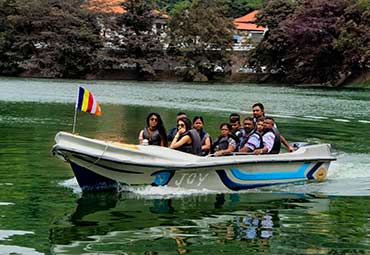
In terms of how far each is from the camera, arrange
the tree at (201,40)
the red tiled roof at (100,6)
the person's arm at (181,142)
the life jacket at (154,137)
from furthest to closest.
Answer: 1. the red tiled roof at (100,6)
2. the tree at (201,40)
3. the life jacket at (154,137)
4. the person's arm at (181,142)

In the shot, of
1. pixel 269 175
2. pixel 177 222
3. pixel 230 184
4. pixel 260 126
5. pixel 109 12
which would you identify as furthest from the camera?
pixel 109 12

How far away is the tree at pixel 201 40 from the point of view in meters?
76.4

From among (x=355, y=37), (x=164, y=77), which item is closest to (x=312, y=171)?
(x=355, y=37)

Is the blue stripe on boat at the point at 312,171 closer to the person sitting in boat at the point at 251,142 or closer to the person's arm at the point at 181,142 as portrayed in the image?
the person sitting in boat at the point at 251,142

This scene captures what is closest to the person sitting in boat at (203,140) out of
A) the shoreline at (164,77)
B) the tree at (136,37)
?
the shoreline at (164,77)

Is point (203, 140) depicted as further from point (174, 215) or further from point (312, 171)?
point (174, 215)

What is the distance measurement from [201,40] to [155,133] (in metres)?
62.5

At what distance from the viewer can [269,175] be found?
14.5 metres

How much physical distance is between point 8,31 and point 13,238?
69.7 m

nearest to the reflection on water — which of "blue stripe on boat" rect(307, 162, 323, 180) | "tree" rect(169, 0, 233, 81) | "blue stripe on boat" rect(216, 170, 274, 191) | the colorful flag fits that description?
"blue stripe on boat" rect(216, 170, 274, 191)

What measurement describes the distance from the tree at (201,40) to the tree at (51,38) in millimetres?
7939

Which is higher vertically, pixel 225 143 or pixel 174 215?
pixel 225 143

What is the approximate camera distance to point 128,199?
42.6 ft

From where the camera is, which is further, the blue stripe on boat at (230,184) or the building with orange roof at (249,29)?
the building with orange roof at (249,29)
